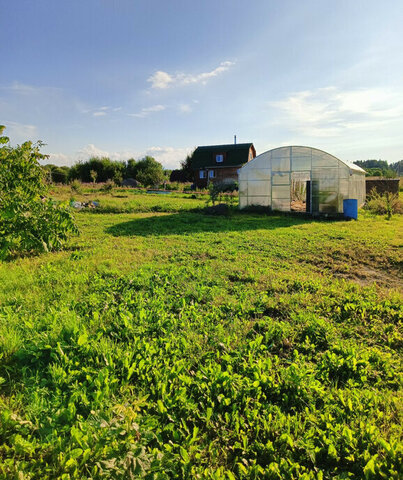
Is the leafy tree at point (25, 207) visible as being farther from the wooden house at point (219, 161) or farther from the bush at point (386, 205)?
the wooden house at point (219, 161)

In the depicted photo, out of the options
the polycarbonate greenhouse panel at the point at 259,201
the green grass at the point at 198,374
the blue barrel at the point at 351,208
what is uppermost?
the polycarbonate greenhouse panel at the point at 259,201

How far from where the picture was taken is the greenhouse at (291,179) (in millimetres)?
16297

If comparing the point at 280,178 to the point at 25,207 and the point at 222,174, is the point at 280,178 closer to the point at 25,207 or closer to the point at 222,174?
the point at 25,207

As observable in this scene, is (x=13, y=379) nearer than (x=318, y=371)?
Yes

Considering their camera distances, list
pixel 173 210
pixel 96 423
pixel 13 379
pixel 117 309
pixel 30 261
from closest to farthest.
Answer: pixel 96 423
pixel 13 379
pixel 117 309
pixel 30 261
pixel 173 210

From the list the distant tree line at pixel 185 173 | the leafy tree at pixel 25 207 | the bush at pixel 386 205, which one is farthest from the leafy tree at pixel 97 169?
the leafy tree at pixel 25 207

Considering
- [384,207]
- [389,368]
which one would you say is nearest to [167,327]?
[389,368]

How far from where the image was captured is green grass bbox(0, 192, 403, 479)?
2.14 metres

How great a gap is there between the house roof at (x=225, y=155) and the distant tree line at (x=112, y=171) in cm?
558

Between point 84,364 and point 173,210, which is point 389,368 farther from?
point 173,210

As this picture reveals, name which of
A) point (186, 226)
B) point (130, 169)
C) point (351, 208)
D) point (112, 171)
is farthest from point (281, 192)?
point (130, 169)

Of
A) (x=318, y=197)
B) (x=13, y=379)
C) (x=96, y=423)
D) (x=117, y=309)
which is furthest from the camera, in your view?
(x=318, y=197)

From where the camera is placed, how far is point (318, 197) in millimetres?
16625

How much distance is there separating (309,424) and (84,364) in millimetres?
2132
